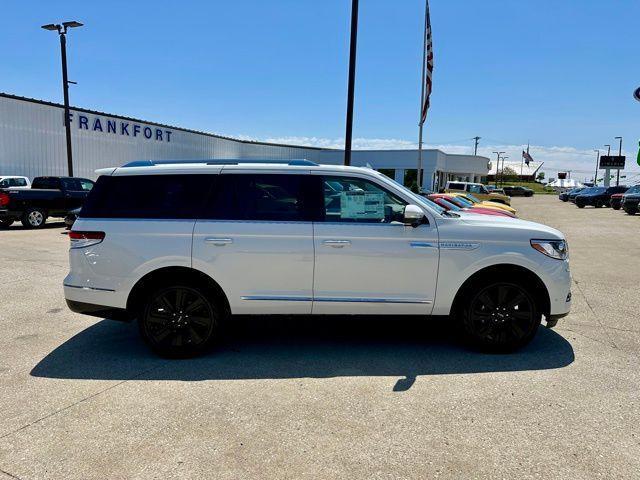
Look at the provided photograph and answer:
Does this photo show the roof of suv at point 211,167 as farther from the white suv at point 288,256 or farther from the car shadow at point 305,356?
the car shadow at point 305,356

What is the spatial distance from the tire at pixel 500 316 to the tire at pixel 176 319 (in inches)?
98.0

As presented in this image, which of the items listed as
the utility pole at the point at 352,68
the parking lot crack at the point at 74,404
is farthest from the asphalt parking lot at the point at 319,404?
the utility pole at the point at 352,68

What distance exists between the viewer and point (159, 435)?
125 inches

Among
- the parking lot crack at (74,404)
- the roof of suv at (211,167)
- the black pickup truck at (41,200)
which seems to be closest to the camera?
the parking lot crack at (74,404)

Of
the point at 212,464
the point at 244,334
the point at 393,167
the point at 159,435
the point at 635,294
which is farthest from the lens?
the point at 393,167

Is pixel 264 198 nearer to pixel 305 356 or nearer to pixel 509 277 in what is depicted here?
pixel 305 356

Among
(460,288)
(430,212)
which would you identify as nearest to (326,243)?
(430,212)

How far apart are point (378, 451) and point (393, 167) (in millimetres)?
51143

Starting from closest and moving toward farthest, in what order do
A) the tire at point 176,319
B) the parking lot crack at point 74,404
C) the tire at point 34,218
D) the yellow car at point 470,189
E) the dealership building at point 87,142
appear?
the parking lot crack at point 74,404 → the tire at point 176,319 → the tire at point 34,218 → the dealership building at point 87,142 → the yellow car at point 470,189

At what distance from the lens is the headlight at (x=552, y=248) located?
177 inches

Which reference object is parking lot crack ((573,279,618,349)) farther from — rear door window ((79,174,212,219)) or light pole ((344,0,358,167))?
light pole ((344,0,358,167))

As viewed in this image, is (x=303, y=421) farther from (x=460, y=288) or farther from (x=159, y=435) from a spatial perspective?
(x=460, y=288)

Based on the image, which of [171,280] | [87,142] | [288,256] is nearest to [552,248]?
[288,256]

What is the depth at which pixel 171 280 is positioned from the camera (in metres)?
4.47
